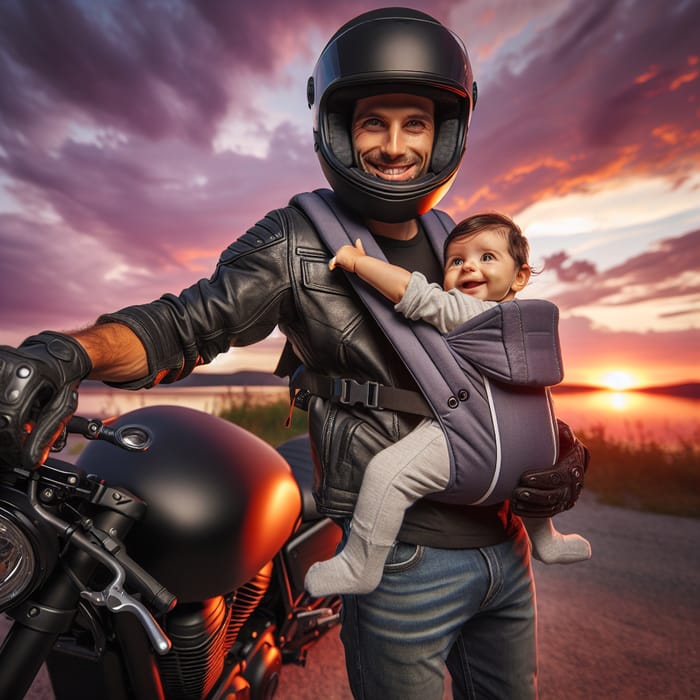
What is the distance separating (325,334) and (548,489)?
553 millimetres

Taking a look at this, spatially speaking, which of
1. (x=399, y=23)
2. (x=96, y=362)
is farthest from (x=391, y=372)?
(x=399, y=23)

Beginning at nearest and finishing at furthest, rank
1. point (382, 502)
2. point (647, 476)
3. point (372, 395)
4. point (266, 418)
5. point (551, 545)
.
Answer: point (382, 502) < point (372, 395) < point (551, 545) < point (647, 476) < point (266, 418)

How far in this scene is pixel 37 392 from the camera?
2.49 ft

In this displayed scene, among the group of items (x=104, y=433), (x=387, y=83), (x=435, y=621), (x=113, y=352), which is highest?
(x=387, y=83)

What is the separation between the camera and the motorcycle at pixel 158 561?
89cm

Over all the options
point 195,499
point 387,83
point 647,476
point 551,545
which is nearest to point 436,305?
point 387,83

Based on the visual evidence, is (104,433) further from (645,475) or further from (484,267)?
(645,475)

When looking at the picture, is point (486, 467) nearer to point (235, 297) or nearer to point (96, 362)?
point (235, 297)

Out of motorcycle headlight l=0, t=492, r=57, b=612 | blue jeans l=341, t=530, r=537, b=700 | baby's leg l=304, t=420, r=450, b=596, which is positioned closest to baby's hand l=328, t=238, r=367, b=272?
baby's leg l=304, t=420, r=450, b=596

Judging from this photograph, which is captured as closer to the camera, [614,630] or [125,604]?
[125,604]

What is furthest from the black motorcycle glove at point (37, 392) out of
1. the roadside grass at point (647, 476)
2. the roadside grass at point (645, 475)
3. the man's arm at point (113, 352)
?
the roadside grass at point (647, 476)

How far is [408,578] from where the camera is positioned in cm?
108

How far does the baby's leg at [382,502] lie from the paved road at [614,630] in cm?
141

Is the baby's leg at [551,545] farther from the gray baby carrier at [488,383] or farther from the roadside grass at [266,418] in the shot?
the roadside grass at [266,418]
